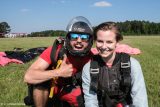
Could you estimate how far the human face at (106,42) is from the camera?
5266 millimetres

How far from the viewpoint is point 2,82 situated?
9320 millimetres

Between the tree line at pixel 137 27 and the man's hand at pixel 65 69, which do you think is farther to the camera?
the tree line at pixel 137 27

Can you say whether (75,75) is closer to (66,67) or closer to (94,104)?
(66,67)

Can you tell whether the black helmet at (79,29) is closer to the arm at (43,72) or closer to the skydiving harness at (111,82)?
the arm at (43,72)

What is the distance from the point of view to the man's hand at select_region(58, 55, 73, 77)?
580cm

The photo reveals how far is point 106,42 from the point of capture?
5.28 m

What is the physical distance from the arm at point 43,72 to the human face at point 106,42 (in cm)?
78

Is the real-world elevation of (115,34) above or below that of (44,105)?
above

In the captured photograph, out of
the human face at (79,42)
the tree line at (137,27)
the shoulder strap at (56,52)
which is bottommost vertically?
the tree line at (137,27)

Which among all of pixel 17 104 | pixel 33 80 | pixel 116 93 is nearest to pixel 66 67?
pixel 33 80

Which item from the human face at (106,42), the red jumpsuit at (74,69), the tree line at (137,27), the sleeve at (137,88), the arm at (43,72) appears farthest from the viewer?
the tree line at (137,27)

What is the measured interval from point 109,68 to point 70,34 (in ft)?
3.10

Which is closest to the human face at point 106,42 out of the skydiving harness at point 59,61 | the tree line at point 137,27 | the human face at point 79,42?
the human face at point 79,42

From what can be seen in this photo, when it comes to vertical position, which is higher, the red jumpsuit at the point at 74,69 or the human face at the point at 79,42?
the human face at the point at 79,42
